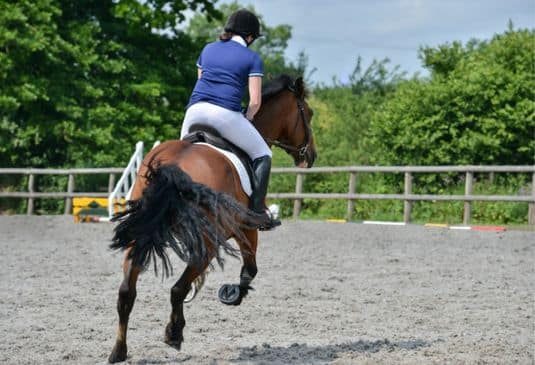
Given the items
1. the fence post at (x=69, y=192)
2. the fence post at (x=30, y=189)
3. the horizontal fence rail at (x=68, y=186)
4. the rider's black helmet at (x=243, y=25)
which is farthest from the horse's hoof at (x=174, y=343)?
the fence post at (x=30, y=189)

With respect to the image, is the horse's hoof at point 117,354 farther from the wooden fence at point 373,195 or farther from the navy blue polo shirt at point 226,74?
the wooden fence at point 373,195

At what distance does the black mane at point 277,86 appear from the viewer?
23.9ft

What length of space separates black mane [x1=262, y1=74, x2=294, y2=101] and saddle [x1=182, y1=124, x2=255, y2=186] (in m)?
1.00

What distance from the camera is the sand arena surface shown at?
5992mm

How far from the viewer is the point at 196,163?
582 cm

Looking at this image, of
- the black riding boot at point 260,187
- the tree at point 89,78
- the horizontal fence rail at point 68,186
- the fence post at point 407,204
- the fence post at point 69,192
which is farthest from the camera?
the tree at point 89,78

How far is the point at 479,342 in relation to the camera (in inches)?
249

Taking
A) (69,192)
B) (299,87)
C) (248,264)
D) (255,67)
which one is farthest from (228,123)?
(69,192)

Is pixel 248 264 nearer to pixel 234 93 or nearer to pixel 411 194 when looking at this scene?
pixel 234 93

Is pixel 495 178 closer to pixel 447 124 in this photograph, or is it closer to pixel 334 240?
pixel 447 124

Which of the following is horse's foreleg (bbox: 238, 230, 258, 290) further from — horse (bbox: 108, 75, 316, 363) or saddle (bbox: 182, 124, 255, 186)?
horse (bbox: 108, 75, 316, 363)

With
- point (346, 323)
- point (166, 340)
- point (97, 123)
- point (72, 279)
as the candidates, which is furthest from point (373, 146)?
point (166, 340)

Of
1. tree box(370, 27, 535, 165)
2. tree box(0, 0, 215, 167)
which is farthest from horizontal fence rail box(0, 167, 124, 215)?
tree box(370, 27, 535, 165)

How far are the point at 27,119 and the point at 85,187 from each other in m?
2.44
